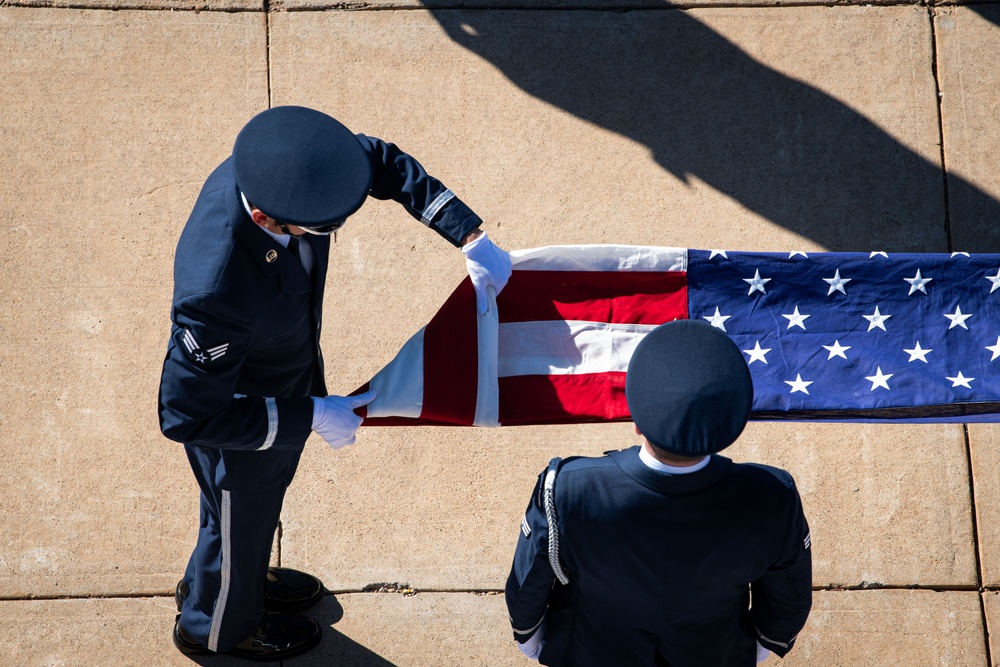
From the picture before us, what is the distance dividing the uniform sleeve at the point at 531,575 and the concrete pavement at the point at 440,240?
38.1 inches

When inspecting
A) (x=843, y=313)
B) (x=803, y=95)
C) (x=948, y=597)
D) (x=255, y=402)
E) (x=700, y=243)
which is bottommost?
(x=948, y=597)

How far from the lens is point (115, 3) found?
434cm

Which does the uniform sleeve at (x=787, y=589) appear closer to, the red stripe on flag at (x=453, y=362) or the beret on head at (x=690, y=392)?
the beret on head at (x=690, y=392)

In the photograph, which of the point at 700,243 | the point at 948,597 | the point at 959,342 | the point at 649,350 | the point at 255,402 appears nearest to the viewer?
the point at 649,350

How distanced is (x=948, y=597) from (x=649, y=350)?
2037 millimetres

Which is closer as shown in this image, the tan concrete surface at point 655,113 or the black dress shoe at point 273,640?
the black dress shoe at point 273,640

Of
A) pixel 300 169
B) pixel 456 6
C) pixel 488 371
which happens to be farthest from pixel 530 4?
pixel 300 169


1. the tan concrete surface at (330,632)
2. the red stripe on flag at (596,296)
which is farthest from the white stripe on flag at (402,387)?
the tan concrete surface at (330,632)

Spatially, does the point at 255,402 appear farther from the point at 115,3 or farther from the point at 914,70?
the point at 914,70

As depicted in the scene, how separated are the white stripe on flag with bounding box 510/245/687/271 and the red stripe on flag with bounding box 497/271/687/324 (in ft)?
0.05

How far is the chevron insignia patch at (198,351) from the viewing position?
8.02 ft

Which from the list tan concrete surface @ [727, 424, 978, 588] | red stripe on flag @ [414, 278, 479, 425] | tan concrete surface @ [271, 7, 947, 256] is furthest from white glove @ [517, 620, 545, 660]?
tan concrete surface @ [271, 7, 947, 256]

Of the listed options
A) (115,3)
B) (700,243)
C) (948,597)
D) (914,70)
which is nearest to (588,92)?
(700,243)

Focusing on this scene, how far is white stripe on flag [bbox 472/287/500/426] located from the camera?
292cm
